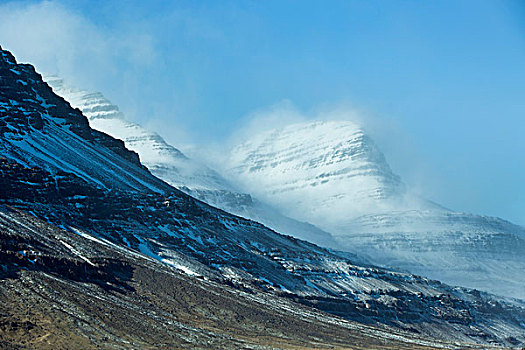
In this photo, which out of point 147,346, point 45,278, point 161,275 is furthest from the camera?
point 161,275

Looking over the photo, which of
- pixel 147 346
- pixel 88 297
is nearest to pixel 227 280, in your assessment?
pixel 88 297

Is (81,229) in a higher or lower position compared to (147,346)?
higher

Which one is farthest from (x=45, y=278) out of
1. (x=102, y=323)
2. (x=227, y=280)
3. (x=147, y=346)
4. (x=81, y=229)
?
(x=227, y=280)

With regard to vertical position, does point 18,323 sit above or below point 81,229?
below

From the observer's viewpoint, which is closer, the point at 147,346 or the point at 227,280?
the point at 147,346

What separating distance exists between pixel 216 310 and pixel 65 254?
31386 millimetres

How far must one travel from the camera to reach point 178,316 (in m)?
142

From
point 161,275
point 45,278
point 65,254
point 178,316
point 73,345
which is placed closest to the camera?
point 73,345

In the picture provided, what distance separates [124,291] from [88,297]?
15.7m

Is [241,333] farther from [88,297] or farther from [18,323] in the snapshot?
[18,323]

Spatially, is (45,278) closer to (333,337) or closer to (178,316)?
(178,316)

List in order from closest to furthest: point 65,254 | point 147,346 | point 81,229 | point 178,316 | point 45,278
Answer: point 147,346
point 45,278
point 178,316
point 65,254
point 81,229

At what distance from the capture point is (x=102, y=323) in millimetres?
120250

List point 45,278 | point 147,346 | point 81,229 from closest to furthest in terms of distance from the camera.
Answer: point 147,346 → point 45,278 → point 81,229
